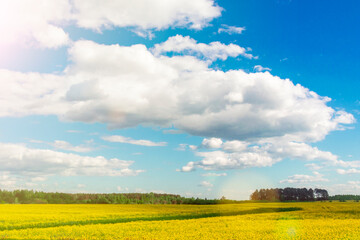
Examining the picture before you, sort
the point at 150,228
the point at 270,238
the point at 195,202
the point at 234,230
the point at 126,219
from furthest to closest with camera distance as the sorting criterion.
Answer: the point at 195,202
the point at 126,219
the point at 150,228
the point at 234,230
the point at 270,238

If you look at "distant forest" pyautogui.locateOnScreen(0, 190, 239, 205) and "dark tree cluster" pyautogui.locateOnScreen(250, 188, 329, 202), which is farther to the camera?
"dark tree cluster" pyautogui.locateOnScreen(250, 188, 329, 202)

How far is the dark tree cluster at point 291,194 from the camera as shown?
186875 millimetres

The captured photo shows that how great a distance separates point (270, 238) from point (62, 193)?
136 metres

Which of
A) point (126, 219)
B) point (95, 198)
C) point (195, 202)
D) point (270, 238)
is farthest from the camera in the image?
point (95, 198)

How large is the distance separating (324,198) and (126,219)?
171m

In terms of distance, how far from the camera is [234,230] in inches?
1203

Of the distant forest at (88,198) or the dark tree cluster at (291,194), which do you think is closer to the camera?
the distant forest at (88,198)

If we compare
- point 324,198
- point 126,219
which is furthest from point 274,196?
point 126,219

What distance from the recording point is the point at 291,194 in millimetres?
194125

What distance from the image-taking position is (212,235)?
26891 millimetres

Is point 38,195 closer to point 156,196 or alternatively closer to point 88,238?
point 156,196

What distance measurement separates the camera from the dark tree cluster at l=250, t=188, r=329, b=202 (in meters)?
187

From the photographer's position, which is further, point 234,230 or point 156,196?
point 156,196

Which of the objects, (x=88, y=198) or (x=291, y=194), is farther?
(x=291, y=194)
